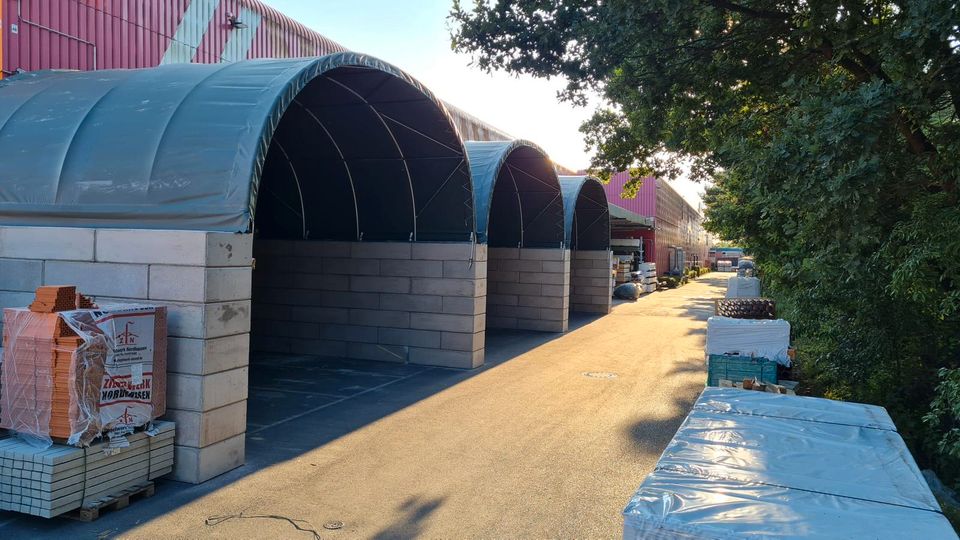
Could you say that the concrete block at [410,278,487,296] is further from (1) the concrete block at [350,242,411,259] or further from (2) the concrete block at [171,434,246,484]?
→ (2) the concrete block at [171,434,246,484]

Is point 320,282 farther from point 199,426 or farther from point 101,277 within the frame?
point 199,426

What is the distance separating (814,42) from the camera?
7.72 meters

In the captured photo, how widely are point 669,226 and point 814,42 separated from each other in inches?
1887

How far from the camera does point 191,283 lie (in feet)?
22.6

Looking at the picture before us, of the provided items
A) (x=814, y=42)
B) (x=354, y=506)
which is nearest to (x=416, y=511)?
(x=354, y=506)

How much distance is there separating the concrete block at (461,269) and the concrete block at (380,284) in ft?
3.05

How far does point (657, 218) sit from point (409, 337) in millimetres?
34706

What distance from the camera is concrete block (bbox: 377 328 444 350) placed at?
46.6 feet

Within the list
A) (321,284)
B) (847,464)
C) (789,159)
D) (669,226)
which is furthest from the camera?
(669,226)

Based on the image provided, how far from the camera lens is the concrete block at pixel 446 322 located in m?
13.9

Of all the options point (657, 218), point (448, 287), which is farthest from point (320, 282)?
point (657, 218)

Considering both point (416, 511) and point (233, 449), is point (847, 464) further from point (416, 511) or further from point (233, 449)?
point (233, 449)

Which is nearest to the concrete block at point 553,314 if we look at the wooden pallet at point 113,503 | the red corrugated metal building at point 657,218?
the wooden pallet at point 113,503

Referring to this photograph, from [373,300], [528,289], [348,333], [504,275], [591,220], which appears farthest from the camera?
[591,220]
